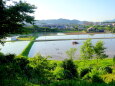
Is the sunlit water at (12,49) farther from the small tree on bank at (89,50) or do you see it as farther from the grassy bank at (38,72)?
the grassy bank at (38,72)

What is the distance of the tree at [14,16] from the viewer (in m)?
8.39

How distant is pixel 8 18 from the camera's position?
8.59 meters

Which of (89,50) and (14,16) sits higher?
(14,16)

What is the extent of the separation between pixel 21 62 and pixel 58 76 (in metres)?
3.49

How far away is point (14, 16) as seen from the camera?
865 centimetres

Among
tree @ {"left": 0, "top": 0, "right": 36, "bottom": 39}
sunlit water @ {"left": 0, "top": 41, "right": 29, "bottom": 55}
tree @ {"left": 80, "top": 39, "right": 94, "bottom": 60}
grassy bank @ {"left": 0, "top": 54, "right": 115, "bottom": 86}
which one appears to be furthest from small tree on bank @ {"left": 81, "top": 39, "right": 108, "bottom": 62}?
tree @ {"left": 0, "top": 0, "right": 36, "bottom": 39}

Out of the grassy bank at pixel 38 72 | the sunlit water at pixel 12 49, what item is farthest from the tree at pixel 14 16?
the sunlit water at pixel 12 49

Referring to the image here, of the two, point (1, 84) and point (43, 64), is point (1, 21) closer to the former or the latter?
point (1, 84)

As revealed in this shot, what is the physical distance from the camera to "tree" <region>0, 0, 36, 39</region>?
8391 mm

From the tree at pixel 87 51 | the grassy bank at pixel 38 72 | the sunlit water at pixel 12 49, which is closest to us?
the grassy bank at pixel 38 72

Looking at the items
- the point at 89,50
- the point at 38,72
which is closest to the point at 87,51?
the point at 89,50

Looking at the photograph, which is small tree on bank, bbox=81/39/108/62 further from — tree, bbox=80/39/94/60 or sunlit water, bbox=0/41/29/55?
sunlit water, bbox=0/41/29/55

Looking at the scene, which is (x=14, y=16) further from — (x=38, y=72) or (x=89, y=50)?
(x=89, y=50)

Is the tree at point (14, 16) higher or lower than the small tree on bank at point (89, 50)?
higher
